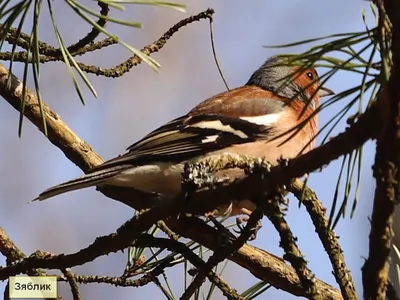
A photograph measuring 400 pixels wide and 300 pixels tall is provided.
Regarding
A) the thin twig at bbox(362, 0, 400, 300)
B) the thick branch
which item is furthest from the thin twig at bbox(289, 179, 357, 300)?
the thin twig at bbox(362, 0, 400, 300)

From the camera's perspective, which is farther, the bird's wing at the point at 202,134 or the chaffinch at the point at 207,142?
the bird's wing at the point at 202,134

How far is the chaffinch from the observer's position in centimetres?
256

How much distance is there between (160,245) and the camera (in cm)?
177

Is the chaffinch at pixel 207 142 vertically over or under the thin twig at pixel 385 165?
over

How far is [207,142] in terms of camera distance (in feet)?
9.43

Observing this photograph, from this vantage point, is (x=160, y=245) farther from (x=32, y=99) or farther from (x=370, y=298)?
(x=32, y=99)

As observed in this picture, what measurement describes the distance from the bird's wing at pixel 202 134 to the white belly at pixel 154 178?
2.1 inches

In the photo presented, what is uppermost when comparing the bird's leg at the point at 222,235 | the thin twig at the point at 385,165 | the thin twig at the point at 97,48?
the thin twig at the point at 97,48

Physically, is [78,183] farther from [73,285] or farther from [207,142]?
[207,142]

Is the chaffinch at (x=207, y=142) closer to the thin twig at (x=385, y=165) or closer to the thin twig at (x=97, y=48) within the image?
the thin twig at (x=97, y=48)

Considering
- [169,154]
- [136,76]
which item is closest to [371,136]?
[169,154]

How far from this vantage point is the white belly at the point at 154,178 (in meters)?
2.59

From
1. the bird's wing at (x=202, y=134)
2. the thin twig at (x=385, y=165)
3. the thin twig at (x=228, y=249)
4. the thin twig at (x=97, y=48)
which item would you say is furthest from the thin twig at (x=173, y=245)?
the bird's wing at (x=202, y=134)

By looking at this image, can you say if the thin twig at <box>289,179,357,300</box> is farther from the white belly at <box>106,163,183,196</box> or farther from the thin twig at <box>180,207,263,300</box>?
the white belly at <box>106,163,183,196</box>
